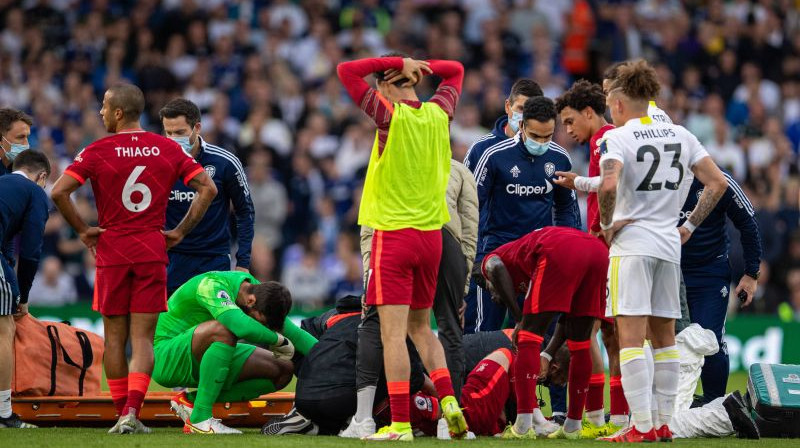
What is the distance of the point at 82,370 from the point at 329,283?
794cm

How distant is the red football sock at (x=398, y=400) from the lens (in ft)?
25.6

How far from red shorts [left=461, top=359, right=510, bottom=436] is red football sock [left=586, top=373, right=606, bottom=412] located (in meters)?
0.57

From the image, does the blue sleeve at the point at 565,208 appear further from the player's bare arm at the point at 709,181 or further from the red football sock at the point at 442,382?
the red football sock at the point at 442,382

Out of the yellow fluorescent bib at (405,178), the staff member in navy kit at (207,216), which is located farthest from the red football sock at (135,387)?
the staff member in navy kit at (207,216)

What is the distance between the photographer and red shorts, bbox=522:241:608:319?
8188 millimetres

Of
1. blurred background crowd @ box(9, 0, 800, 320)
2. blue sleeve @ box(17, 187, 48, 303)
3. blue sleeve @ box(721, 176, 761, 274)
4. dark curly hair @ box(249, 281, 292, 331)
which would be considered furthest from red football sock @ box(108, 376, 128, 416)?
blurred background crowd @ box(9, 0, 800, 320)

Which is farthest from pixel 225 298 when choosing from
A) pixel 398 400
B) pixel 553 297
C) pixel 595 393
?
pixel 595 393

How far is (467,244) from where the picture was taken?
933 cm

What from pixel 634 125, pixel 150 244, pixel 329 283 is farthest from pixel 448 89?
pixel 329 283

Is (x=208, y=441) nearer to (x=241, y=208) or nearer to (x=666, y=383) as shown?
(x=666, y=383)

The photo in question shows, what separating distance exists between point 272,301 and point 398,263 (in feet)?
4.48

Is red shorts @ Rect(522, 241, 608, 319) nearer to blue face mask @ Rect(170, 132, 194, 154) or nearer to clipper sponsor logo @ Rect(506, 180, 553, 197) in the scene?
clipper sponsor logo @ Rect(506, 180, 553, 197)

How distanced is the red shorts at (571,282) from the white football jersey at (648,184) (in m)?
0.34

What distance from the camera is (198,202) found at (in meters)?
8.52
